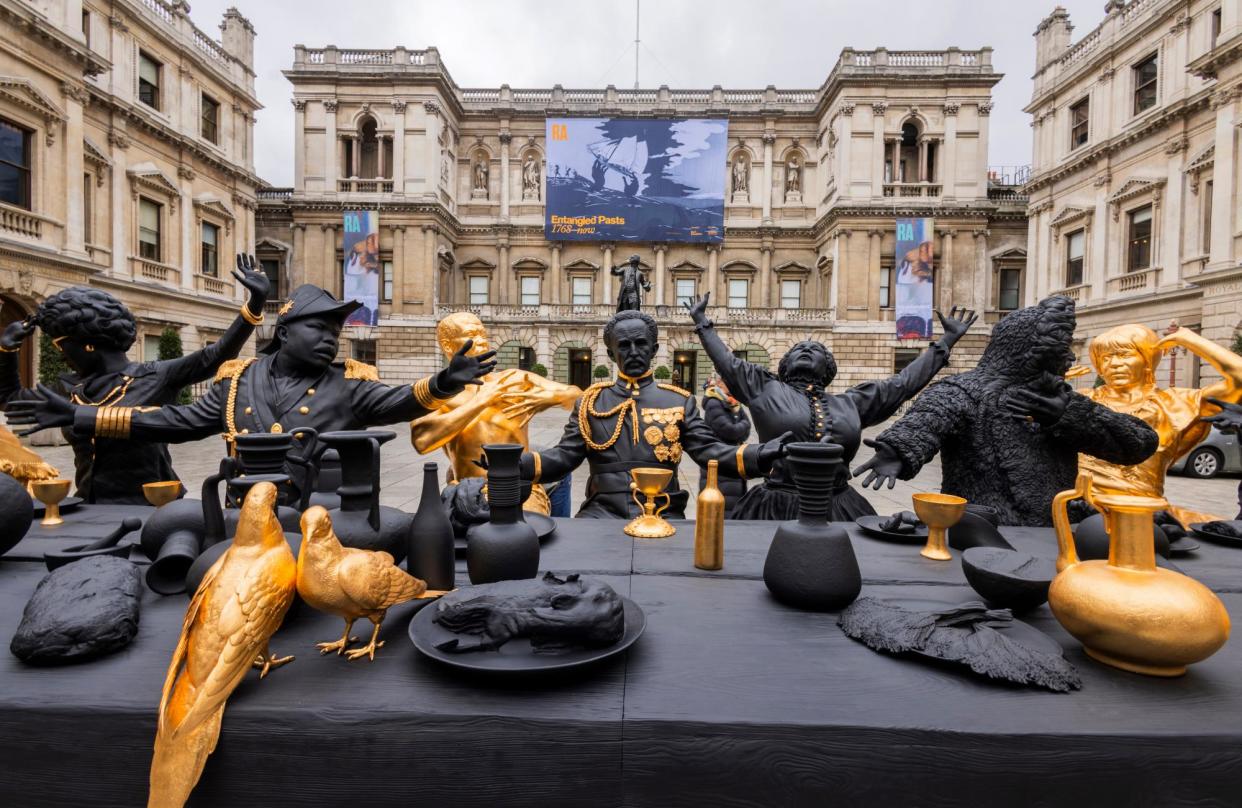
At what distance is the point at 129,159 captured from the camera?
60.9 feet

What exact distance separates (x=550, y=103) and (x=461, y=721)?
115 ft

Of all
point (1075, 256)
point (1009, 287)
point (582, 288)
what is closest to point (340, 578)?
point (1075, 256)

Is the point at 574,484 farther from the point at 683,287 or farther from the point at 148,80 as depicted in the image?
the point at 683,287

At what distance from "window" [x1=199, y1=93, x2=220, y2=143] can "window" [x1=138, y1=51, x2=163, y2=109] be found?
63.2 inches

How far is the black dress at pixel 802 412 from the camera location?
375 cm

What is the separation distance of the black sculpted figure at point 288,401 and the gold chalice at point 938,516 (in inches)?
79.2

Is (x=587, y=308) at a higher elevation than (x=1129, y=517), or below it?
higher

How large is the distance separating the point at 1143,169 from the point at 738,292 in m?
16.9

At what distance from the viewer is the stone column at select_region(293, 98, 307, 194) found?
2856 centimetres

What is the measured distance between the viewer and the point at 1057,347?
2.75 metres

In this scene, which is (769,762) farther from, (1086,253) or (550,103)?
(550,103)

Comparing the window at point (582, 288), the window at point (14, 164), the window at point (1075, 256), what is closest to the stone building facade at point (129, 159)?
the window at point (14, 164)

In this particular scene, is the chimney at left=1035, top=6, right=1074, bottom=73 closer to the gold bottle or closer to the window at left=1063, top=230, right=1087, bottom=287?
the window at left=1063, top=230, right=1087, bottom=287

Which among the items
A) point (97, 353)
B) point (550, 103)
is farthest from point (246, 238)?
point (97, 353)
